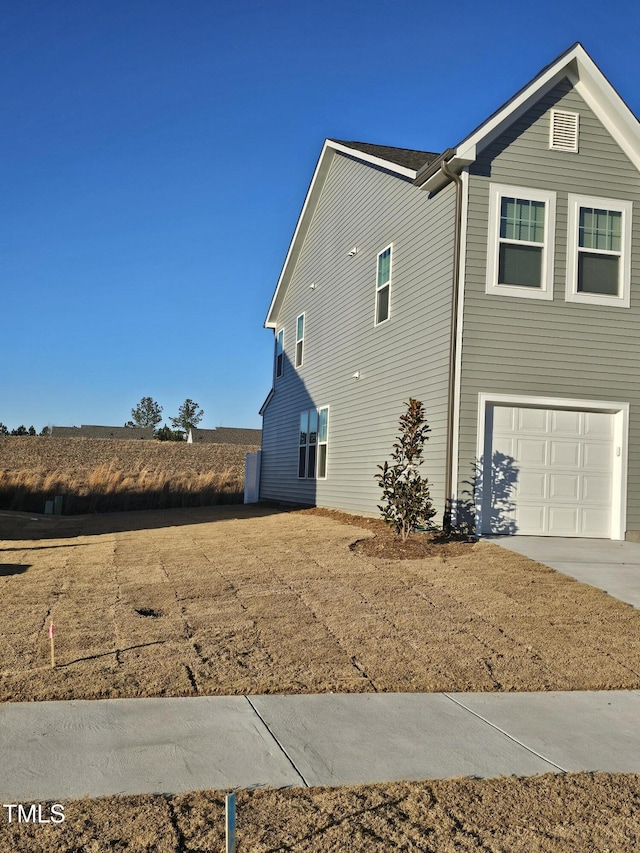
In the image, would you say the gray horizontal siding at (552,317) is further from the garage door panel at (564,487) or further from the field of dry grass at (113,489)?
the field of dry grass at (113,489)

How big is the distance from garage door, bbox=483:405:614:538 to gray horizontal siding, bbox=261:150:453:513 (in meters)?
0.90

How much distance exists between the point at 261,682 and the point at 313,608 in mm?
2088

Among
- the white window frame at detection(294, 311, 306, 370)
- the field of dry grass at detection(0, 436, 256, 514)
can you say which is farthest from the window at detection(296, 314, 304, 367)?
the field of dry grass at detection(0, 436, 256, 514)

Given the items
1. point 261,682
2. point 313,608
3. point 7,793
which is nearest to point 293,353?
point 313,608

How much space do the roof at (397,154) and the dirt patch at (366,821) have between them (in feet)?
37.8

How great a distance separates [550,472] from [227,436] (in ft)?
178

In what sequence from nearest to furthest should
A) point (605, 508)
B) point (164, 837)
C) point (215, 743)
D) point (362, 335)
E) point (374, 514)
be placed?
point (164, 837) → point (215, 743) → point (605, 508) → point (374, 514) → point (362, 335)

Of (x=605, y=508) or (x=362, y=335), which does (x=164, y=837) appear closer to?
(x=605, y=508)

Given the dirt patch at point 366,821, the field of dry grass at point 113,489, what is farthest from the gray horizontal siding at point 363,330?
the dirt patch at point 366,821

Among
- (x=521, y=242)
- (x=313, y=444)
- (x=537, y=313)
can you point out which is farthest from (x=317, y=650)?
(x=313, y=444)

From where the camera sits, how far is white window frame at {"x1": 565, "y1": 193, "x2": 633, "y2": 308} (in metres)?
12.4

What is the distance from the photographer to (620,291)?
41.4ft

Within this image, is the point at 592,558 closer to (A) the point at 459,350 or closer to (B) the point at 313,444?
(A) the point at 459,350

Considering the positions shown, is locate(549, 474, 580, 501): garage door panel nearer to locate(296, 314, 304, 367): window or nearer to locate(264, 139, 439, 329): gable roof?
locate(264, 139, 439, 329): gable roof
